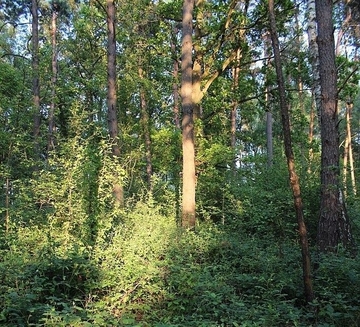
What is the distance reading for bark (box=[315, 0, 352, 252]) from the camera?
7.26 meters

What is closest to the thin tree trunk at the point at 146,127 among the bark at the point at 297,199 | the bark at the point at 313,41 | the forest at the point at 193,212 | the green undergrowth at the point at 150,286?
the forest at the point at 193,212

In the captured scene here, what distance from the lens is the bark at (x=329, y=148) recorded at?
23.8 ft

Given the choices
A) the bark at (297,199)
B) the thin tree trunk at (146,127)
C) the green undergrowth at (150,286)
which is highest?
the thin tree trunk at (146,127)

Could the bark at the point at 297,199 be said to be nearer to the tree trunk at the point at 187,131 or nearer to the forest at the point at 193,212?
the forest at the point at 193,212

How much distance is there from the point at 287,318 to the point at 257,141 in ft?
51.5

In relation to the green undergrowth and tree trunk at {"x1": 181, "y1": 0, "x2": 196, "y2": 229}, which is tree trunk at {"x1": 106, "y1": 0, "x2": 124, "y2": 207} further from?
the green undergrowth

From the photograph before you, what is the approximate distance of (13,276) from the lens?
15.0 feet

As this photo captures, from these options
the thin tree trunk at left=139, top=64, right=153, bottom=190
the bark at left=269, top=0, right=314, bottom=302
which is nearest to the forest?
the bark at left=269, top=0, right=314, bottom=302

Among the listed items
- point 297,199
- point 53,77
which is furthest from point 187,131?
point 53,77

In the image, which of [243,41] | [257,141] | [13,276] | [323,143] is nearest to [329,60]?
[323,143]

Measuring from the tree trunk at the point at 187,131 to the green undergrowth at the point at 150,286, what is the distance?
7.61 feet

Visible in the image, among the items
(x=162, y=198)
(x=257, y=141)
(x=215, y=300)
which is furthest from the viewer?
(x=257, y=141)

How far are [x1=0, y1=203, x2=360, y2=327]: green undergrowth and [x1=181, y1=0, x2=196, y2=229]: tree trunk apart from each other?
2.32 metres

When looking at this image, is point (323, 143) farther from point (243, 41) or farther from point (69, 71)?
point (69, 71)
